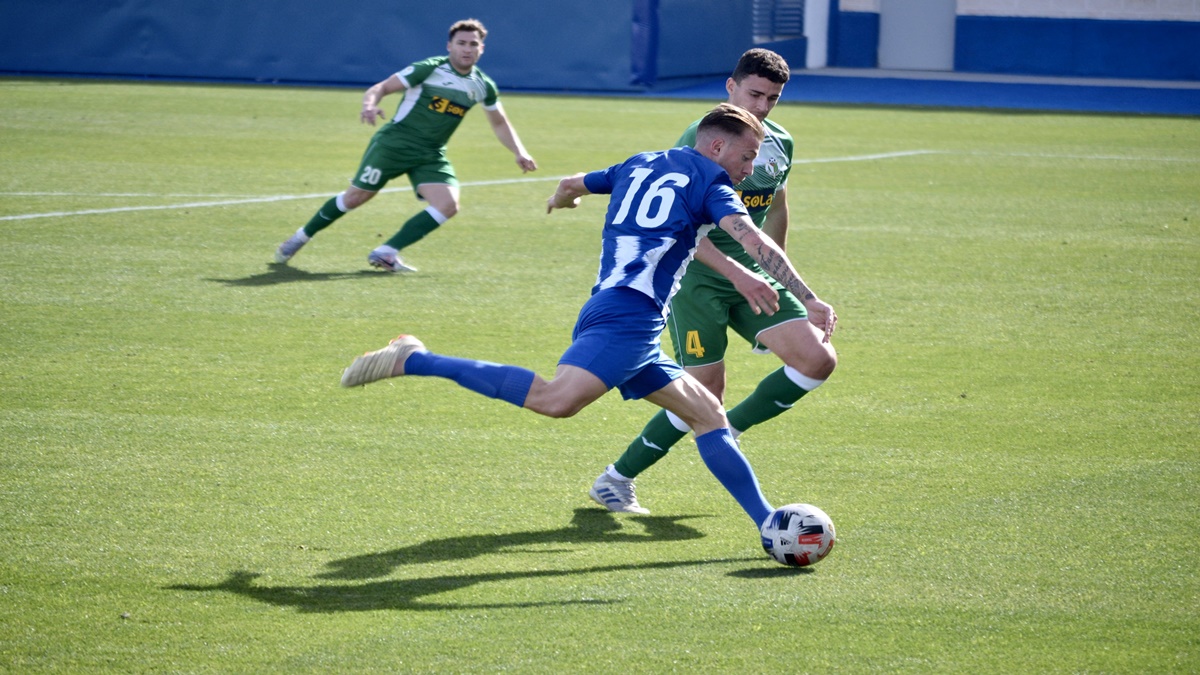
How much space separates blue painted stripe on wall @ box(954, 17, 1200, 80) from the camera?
33.9m

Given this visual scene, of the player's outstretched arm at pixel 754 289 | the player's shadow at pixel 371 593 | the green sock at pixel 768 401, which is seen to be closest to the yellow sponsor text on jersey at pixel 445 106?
the green sock at pixel 768 401

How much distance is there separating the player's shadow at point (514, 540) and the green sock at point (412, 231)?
5.58m

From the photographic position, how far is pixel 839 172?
16.5m

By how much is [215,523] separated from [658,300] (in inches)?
77.1

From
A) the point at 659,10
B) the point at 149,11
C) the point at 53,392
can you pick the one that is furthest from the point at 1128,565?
the point at 149,11

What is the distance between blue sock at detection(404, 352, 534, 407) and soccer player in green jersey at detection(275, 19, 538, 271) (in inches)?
229

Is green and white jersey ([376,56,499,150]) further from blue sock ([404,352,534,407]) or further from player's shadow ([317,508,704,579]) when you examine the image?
blue sock ([404,352,534,407])

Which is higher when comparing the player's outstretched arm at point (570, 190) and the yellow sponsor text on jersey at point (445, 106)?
the player's outstretched arm at point (570, 190)

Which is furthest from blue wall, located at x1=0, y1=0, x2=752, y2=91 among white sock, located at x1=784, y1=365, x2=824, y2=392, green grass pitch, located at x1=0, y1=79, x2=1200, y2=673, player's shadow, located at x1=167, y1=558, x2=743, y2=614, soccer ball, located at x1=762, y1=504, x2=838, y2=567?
player's shadow, located at x1=167, y1=558, x2=743, y2=614

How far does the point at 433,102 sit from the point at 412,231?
1149 mm

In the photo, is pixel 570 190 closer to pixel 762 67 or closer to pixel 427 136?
pixel 762 67

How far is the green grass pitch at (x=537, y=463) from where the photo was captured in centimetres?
413

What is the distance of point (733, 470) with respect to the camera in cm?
479

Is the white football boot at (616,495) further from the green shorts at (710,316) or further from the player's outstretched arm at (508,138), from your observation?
the player's outstretched arm at (508,138)
